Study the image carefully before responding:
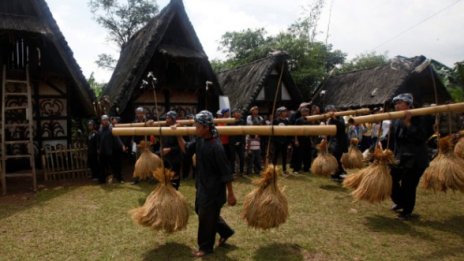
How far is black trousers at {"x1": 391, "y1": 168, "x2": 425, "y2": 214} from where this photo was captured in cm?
577

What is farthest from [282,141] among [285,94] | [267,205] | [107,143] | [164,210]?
[285,94]

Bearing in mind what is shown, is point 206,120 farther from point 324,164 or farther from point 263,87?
point 263,87

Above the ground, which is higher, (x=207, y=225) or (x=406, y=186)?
(x=406, y=186)

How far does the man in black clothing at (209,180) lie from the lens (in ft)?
14.2

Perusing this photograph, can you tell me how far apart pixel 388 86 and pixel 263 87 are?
5958 millimetres

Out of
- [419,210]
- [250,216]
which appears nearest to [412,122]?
[419,210]

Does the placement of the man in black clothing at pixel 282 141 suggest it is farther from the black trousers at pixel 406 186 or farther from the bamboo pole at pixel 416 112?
the bamboo pole at pixel 416 112

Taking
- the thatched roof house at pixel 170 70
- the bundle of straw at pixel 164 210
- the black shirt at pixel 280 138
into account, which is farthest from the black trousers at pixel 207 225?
the thatched roof house at pixel 170 70

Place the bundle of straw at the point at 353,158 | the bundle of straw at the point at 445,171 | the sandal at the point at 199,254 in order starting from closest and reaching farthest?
the sandal at the point at 199,254, the bundle of straw at the point at 445,171, the bundle of straw at the point at 353,158

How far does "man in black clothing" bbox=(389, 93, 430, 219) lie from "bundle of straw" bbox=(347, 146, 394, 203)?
0.34 m

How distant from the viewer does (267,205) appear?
4395 millimetres

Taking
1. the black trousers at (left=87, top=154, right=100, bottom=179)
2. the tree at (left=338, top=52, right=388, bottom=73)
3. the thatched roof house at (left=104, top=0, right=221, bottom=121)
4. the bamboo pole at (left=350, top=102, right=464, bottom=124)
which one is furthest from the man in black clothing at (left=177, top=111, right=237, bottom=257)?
the tree at (left=338, top=52, right=388, bottom=73)

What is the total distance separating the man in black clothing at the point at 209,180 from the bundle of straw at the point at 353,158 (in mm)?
5303

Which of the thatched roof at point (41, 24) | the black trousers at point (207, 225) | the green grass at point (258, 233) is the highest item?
the thatched roof at point (41, 24)
